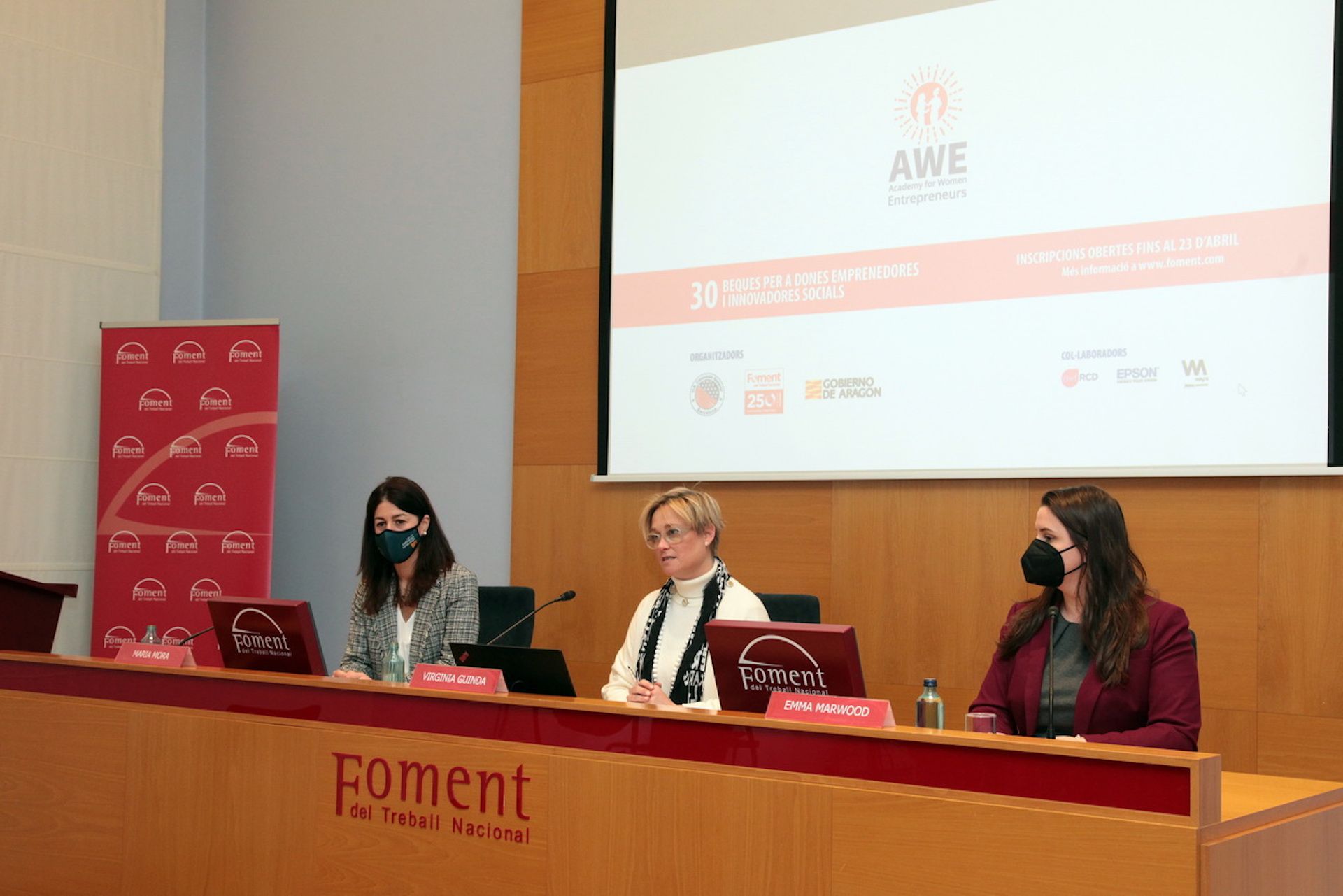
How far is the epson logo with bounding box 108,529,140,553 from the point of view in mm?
5215

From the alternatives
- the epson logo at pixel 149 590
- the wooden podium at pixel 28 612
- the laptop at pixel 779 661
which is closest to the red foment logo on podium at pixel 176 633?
the epson logo at pixel 149 590

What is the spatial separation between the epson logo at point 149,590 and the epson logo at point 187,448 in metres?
0.50

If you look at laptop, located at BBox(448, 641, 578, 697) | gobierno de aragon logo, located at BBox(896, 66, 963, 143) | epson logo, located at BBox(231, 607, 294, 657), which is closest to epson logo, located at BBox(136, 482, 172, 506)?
epson logo, located at BBox(231, 607, 294, 657)

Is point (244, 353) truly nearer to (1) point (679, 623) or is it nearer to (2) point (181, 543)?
(2) point (181, 543)

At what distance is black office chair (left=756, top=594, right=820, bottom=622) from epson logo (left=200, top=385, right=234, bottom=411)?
103 inches

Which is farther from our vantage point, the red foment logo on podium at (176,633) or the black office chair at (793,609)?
the red foment logo on podium at (176,633)

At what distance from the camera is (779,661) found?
2.27 metres

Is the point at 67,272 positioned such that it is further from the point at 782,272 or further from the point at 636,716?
the point at 636,716

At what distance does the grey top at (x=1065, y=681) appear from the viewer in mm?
2617

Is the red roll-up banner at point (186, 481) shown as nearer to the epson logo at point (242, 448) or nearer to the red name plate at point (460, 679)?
the epson logo at point (242, 448)

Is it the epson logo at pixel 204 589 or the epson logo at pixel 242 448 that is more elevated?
the epson logo at pixel 242 448

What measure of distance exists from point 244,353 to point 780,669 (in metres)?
3.52

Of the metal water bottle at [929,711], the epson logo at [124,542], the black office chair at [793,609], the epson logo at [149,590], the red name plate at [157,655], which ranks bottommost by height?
the epson logo at [149,590]

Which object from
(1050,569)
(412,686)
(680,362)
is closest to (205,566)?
(680,362)
